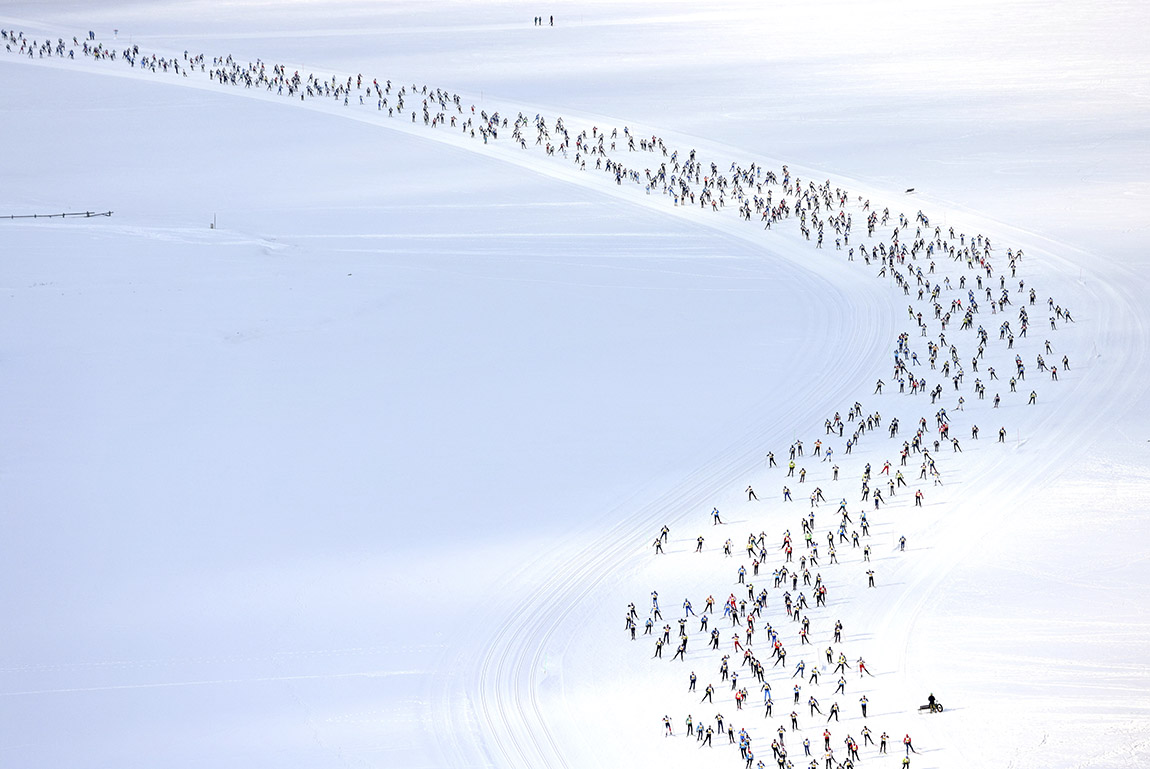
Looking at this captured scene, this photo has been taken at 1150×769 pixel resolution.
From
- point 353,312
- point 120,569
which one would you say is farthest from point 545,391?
point 120,569

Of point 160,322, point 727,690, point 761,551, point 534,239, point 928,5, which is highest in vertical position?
point 928,5

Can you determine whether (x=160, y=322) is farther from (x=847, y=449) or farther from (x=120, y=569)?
(x=847, y=449)

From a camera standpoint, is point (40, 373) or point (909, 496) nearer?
point (909, 496)

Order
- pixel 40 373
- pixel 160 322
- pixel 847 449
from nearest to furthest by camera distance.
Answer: pixel 847 449
pixel 40 373
pixel 160 322

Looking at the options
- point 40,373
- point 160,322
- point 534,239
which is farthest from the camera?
point 534,239

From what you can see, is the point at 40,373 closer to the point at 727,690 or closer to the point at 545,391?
the point at 545,391

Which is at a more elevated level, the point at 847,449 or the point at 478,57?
the point at 478,57
